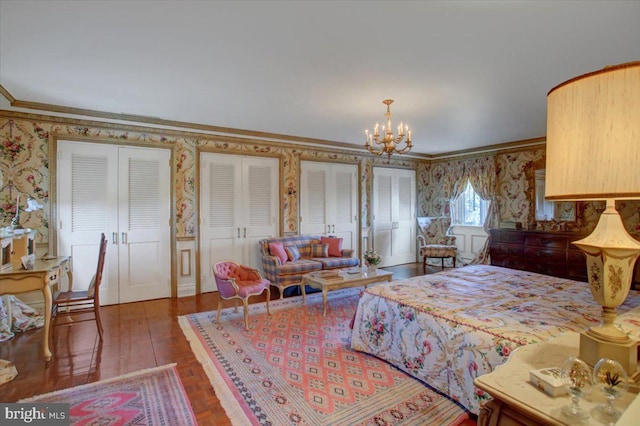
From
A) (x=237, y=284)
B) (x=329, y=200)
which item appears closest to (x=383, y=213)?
(x=329, y=200)

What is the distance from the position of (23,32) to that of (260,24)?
1.73 meters

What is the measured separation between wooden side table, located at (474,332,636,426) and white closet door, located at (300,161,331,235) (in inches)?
201

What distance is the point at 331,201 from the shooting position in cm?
653

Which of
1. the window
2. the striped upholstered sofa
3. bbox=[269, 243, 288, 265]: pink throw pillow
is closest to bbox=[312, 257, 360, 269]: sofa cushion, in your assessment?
the striped upholstered sofa

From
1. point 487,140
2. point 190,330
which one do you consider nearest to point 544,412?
point 190,330

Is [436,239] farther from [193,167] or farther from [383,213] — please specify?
[193,167]

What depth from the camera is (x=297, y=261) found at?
526 centimetres

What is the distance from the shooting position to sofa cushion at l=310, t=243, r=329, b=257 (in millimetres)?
5734

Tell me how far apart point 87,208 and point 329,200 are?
3984 millimetres

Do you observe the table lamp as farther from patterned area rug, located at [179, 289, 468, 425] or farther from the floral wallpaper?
the floral wallpaper

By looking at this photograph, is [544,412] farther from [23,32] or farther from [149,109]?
[149,109]

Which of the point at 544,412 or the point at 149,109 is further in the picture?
the point at 149,109

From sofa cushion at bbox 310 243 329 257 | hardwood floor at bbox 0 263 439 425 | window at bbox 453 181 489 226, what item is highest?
window at bbox 453 181 489 226

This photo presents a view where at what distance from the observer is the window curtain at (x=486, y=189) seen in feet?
21.9
